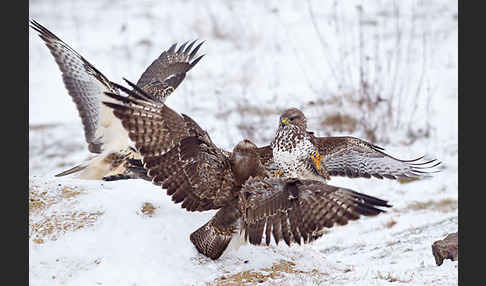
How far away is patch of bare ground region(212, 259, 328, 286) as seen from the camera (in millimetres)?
4406

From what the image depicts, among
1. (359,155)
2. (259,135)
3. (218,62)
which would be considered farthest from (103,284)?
(218,62)

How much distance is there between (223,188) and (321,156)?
3.92 feet

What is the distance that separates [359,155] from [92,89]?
273 cm

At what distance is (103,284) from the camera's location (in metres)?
4.27

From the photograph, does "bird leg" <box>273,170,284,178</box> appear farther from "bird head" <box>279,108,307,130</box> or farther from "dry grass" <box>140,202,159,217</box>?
"dry grass" <box>140,202,159,217</box>

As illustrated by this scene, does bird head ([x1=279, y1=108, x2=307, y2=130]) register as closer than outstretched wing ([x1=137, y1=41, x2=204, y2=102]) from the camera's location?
Yes

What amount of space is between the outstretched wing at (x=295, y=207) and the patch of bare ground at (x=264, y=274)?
0.94ft

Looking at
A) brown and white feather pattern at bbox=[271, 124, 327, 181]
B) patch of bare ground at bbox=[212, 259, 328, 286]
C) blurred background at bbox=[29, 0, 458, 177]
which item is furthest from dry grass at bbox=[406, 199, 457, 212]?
patch of bare ground at bbox=[212, 259, 328, 286]

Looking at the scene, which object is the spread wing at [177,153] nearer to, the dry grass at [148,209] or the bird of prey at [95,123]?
the dry grass at [148,209]

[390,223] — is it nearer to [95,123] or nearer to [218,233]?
[218,233]

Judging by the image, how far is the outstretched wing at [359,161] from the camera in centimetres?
551

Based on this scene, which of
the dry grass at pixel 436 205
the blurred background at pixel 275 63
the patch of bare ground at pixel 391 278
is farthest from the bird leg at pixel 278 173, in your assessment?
the blurred background at pixel 275 63

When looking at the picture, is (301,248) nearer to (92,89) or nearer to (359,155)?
(359,155)

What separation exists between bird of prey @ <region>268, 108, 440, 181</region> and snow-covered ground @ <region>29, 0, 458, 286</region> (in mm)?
714
